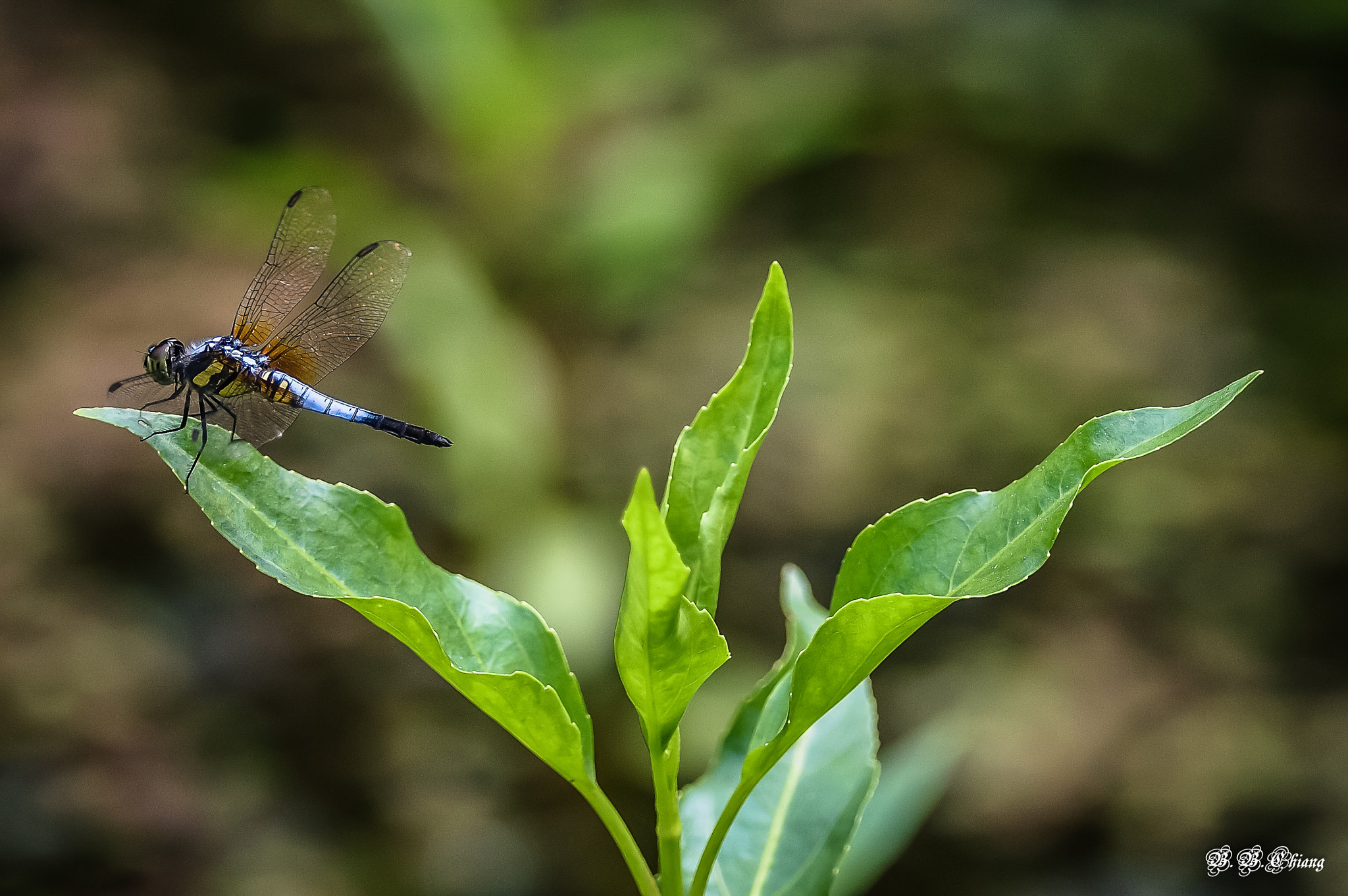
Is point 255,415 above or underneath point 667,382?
above

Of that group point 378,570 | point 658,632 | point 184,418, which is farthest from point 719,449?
point 184,418

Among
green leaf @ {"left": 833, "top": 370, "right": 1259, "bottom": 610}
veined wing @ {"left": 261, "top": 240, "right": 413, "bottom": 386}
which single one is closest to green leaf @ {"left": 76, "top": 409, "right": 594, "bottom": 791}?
green leaf @ {"left": 833, "top": 370, "right": 1259, "bottom": 610}

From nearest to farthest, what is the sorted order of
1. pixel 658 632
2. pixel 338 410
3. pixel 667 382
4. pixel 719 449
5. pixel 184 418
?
pixel 658 632, pixel 719 449, pixel 184 418, pixel 338 410, pixel 667 382

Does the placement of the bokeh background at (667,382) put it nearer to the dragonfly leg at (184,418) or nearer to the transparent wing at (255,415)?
the transparent wing at (255,415)

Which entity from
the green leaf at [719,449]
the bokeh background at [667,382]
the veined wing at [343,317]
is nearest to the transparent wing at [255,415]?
the veined wing at [343,317]

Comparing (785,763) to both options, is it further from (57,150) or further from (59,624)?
(57,150)

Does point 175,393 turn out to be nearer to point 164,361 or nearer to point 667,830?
point 164,361
